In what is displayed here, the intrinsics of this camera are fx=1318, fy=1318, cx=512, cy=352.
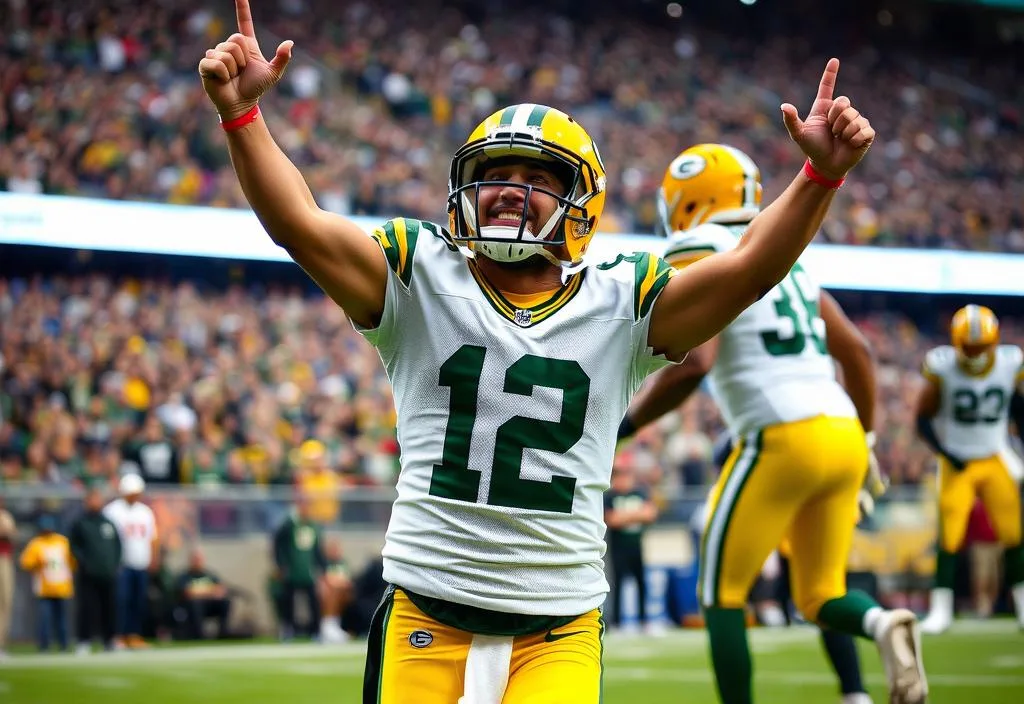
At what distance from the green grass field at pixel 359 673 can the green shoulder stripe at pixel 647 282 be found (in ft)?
13.8

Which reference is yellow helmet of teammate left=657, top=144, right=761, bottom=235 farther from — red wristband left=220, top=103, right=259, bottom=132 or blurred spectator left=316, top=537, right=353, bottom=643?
blurred spectator left=316, top=537, right=353, bottom=643

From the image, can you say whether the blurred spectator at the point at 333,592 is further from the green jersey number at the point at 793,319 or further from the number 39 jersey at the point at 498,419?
the number 39 jersey at the point at 498,419

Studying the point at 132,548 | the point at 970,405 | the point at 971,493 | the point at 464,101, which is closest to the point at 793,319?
the point at 970,405

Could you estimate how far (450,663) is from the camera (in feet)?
8.95

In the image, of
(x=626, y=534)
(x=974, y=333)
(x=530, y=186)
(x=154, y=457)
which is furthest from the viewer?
(x=626, y=534)

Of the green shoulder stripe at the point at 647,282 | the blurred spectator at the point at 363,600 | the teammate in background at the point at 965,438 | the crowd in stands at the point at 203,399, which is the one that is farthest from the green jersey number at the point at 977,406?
the green shoulder stripe at the point at 647,282

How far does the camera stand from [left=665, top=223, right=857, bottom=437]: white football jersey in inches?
183

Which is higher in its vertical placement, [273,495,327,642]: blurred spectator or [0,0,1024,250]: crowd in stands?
[0,0,1024,250]: crowd in stands

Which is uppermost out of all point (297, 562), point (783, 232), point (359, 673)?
point (783, 232)

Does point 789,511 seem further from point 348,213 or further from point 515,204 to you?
point 348,213

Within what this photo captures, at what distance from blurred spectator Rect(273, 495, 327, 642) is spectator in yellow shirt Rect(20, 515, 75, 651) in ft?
5.57

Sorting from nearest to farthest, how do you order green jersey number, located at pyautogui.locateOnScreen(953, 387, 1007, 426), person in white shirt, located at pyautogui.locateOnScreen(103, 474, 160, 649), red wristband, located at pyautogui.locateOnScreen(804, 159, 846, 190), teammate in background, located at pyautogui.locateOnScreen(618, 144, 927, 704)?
red wristband, located at pyautogui.locateOnScreen(804, 159, 846, 190), teammate in background, located at pyautogui.locateOnScreen(618, 144, 927, 704), green jersey number, located at pyautogui.locateOnScreen(953, 387, 1007, 426), person in white shirt, located at pyautogui.locateOnScreen(103, 474, 160, 649)

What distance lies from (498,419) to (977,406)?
7313 mm

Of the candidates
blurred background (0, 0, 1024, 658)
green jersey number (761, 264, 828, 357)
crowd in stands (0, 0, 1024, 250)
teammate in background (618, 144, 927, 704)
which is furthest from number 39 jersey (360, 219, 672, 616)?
crowd in stands (0, 0, 1024, 250)
